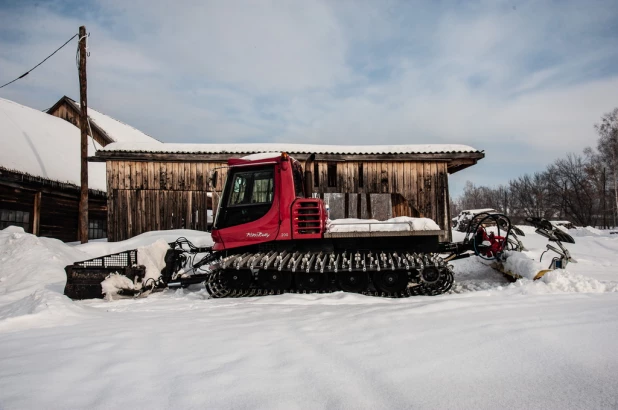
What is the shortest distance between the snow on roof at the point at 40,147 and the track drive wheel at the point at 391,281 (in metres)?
14.3

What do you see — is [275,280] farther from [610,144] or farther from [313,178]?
[610,144]

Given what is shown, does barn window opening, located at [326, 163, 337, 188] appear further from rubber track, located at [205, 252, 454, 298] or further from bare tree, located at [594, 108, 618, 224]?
bare tree, located at [594, 108, 618, 224]

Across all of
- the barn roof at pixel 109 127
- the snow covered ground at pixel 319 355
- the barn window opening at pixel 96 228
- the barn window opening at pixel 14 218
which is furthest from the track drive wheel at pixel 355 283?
the barn roof at pixel 109 127

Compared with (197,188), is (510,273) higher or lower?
lower

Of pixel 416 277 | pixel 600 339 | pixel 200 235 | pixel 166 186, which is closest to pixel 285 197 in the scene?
pixel 416 277

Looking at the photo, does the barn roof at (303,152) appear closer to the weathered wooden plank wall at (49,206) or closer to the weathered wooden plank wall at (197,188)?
the weathered wooden plank wall at (197,188)

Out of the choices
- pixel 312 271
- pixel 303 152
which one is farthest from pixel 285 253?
pixel 303 152

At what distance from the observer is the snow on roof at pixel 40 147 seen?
49.0 feet

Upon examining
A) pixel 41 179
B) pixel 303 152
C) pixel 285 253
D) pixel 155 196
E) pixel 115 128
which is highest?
pixel 115 128

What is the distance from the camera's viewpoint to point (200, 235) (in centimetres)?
1255

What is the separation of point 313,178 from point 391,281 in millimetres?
8154

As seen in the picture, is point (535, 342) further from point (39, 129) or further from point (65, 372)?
point (39, 129)

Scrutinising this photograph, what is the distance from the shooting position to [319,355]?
2.82 metres

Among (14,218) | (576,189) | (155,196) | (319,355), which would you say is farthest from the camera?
(576,189)
